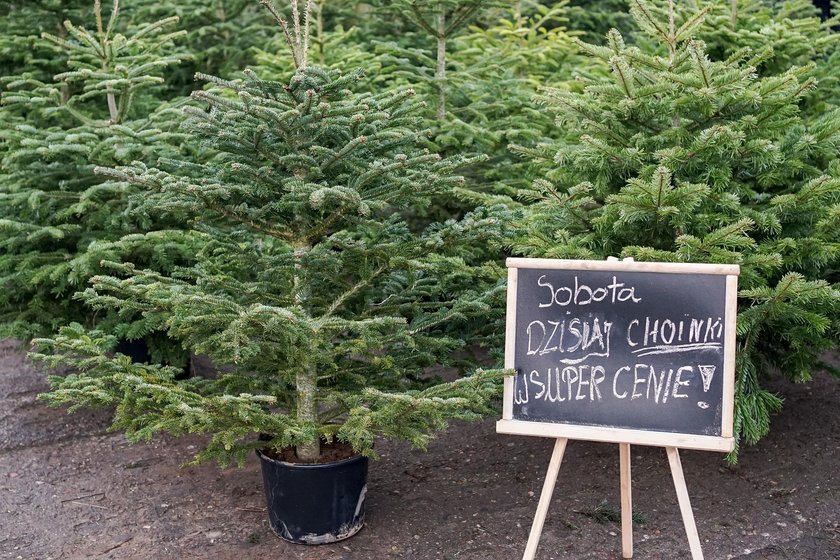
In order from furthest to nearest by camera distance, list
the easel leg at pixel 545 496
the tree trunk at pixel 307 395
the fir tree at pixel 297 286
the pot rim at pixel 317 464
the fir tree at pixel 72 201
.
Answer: the fir tree at pixel 72 201 → the tree trunk at pixel 307 395 → the pot rim at pixel 317 464 → the fir tree at pixel 297 286 → the easel leg at pixel 545 496

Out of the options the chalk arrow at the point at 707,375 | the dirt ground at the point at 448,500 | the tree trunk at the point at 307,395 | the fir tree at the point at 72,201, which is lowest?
the dirt ground at the point at 448,500

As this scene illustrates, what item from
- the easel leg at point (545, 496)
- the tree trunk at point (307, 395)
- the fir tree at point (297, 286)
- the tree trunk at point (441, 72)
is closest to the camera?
the easel leg at point (545, 496)

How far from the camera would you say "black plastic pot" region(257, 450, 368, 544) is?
149 inches

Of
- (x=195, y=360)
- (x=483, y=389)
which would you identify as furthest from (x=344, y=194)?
(x=195, y=360)

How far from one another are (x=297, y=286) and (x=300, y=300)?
0.25 ft

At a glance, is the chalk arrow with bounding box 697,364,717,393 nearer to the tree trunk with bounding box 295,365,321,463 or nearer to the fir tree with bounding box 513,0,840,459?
the fir tree with bounding box 513,0,840,459

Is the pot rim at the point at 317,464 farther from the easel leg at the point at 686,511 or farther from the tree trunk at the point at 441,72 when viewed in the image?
the tree trunk at the point at 441,72

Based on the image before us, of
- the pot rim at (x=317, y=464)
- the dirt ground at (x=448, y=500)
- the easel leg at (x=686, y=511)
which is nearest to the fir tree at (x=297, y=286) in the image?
the pot rim at (x=317, y=464)

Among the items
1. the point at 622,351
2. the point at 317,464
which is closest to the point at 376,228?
the point at 317,464

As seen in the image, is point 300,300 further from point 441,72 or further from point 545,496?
point 441,72

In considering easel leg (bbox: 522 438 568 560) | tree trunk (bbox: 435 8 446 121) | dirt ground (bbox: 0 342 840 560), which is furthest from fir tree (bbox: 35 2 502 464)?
tree trunk (bbox: 435 8 446 121)

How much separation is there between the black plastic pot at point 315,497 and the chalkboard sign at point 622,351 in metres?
0.94

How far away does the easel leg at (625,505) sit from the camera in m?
3.59

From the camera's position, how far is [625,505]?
366cm
